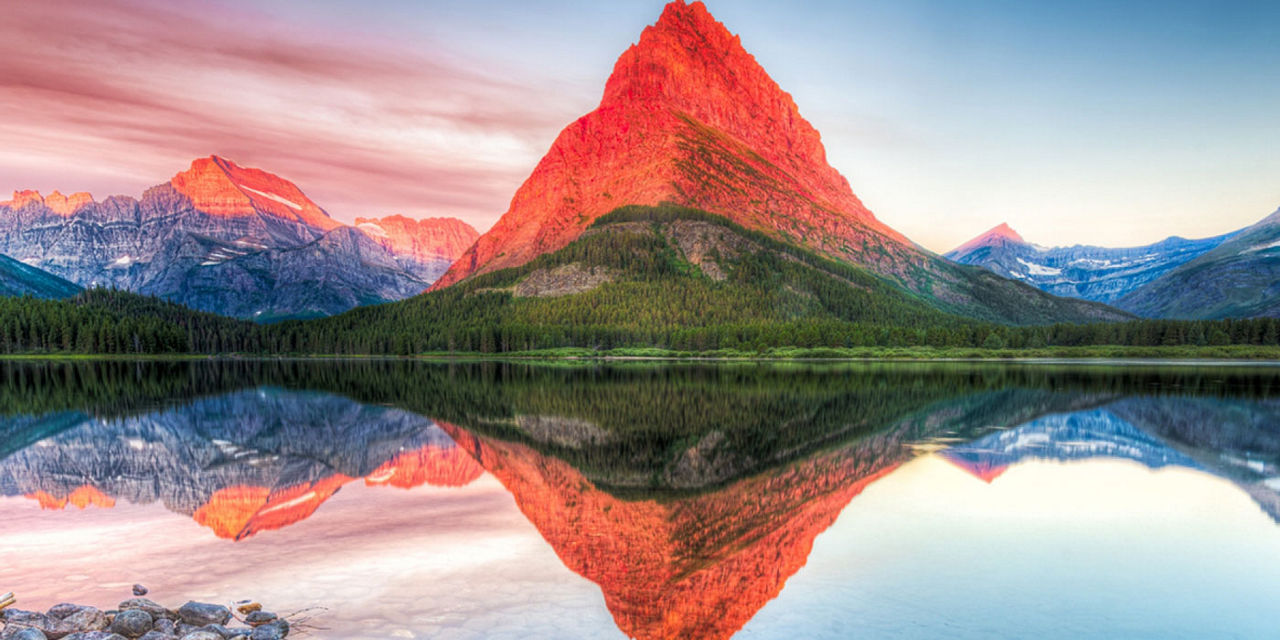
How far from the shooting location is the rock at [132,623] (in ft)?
40.3

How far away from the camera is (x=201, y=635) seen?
11.9 metres

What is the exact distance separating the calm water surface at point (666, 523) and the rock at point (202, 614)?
4.11 ft

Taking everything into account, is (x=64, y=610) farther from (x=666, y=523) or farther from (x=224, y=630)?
(x=666, y=523)

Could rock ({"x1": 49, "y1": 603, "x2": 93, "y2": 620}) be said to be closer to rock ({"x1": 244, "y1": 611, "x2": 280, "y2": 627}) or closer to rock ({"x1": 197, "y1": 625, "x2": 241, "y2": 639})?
rock ({"x1": 197, "y1": 625, "x2": 241, "y2": 639})

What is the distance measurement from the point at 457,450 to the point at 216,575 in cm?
1755

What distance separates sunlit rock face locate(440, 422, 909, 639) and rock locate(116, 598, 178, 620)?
27.7 ft

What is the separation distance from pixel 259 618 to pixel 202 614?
106 centimetres

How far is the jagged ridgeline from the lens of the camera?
31578 mm

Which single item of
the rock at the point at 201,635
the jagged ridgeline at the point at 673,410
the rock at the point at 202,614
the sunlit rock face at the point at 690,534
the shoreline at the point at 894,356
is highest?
the rock at the point at 201,635

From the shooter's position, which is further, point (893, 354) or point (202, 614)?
point (893, 354)

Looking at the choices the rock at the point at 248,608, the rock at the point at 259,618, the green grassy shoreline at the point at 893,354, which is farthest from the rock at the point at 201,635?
the green grassy shoreline at the point at 893,354

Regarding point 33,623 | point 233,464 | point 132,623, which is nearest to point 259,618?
point 132,623

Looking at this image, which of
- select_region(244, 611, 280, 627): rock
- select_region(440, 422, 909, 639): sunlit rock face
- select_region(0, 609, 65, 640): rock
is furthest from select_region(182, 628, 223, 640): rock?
select_region(440, 422, 909, 639): sunlit rock face

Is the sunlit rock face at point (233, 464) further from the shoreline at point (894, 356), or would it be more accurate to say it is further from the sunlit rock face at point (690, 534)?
the shoreline at point (894, 356)
